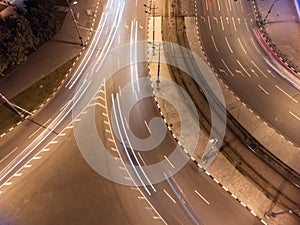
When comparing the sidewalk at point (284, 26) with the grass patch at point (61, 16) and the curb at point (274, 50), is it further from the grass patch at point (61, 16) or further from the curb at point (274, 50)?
the grass patch at point (61, 16)

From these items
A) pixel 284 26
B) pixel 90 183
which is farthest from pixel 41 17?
pixel 284 26

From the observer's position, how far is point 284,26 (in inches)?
2437

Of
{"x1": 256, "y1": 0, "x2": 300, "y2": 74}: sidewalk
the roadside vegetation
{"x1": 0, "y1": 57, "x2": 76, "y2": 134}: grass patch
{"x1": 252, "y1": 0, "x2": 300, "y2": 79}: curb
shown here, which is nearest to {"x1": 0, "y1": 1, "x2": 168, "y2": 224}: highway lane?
{"x1": 0, "y1": 57, "x2": 76, "y2": 134}: grass patch

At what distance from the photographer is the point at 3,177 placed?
135 feet

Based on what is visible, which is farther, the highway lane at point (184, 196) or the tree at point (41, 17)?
the tree at point (41, 17)

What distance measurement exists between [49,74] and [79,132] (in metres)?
16.3

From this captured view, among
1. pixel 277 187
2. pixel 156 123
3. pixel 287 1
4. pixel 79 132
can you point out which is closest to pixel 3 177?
pixel 79 132

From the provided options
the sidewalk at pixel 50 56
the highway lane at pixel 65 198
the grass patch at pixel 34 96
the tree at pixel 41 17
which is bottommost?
the highway lane at pixel 65 198

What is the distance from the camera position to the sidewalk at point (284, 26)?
57219 mm

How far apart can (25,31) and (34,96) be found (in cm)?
1401

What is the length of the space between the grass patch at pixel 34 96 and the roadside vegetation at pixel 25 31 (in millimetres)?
6530

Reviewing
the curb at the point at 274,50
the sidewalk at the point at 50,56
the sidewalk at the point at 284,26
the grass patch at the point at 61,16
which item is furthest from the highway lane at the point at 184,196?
the grass patch at the point at 61,16

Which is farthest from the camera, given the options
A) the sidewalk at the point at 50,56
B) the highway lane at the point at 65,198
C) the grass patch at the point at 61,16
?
the grass patch at the point at 61,16

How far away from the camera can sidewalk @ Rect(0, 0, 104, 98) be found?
173 feet
